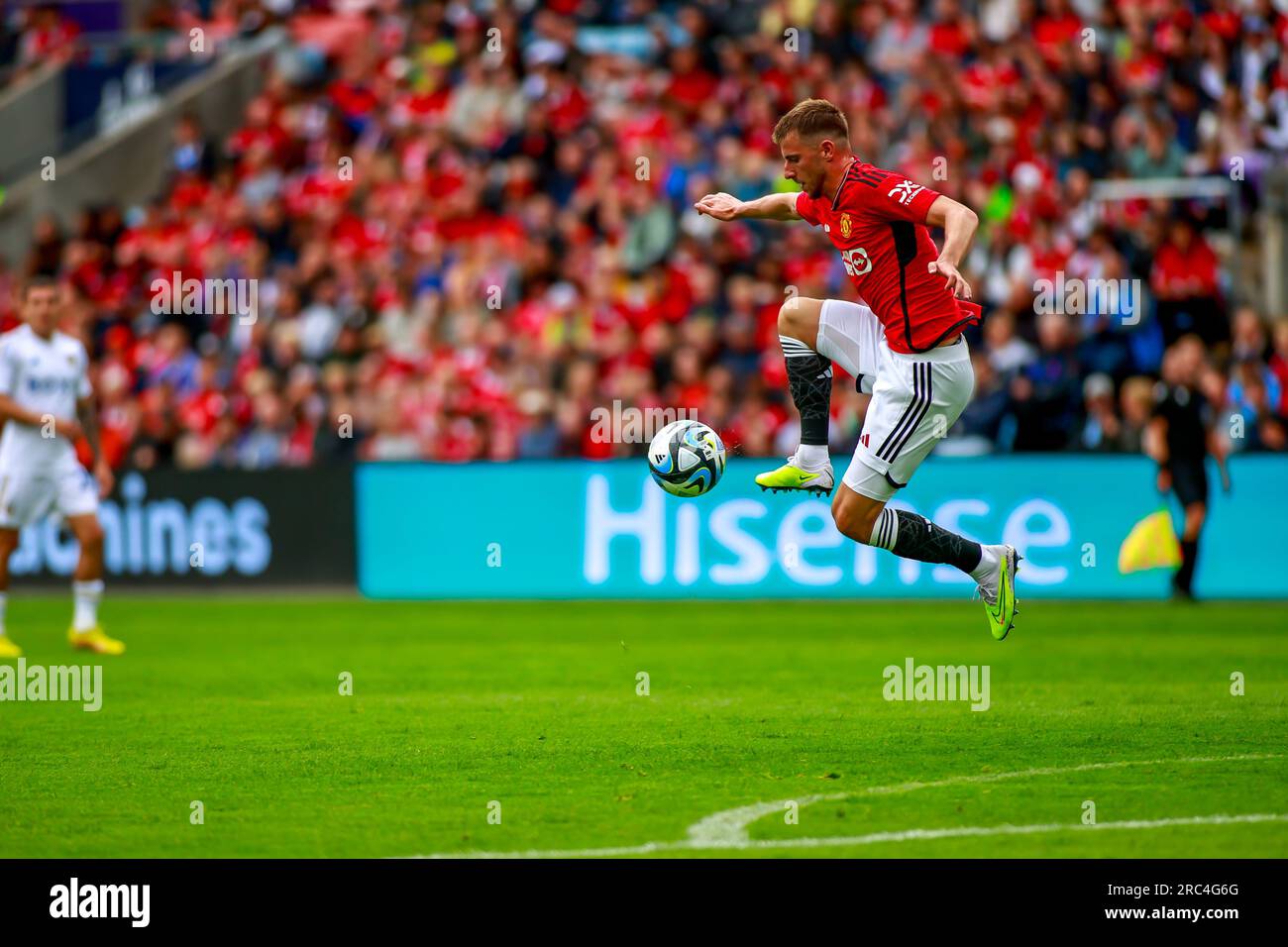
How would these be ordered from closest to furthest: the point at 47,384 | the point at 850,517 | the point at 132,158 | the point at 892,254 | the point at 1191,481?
1. the point at 892,254
2. the point at 850,517
3. the point at 47,384
4. the point at 1191,481
5. the point at 132,158

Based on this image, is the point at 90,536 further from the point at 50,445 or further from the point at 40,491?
the point at 50,445

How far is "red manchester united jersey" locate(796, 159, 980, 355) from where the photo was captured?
328 inches

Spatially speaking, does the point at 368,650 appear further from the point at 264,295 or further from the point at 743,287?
the point at 264,295

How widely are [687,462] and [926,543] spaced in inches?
49.0

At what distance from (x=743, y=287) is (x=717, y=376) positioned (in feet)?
4.82

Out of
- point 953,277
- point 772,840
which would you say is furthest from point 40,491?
point 772,840

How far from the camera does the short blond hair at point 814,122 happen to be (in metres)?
8.37

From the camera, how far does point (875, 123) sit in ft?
64.6

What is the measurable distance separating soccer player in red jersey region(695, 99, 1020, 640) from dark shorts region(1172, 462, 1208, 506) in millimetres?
7360

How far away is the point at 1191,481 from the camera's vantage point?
1599 cm

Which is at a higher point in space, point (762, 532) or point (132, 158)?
point (132, 158)

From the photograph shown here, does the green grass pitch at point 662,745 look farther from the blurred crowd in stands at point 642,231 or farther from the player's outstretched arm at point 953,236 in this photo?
the blurred crowd in stands at point 642,231

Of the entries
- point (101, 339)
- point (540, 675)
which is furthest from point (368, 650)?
point (101, 339)
